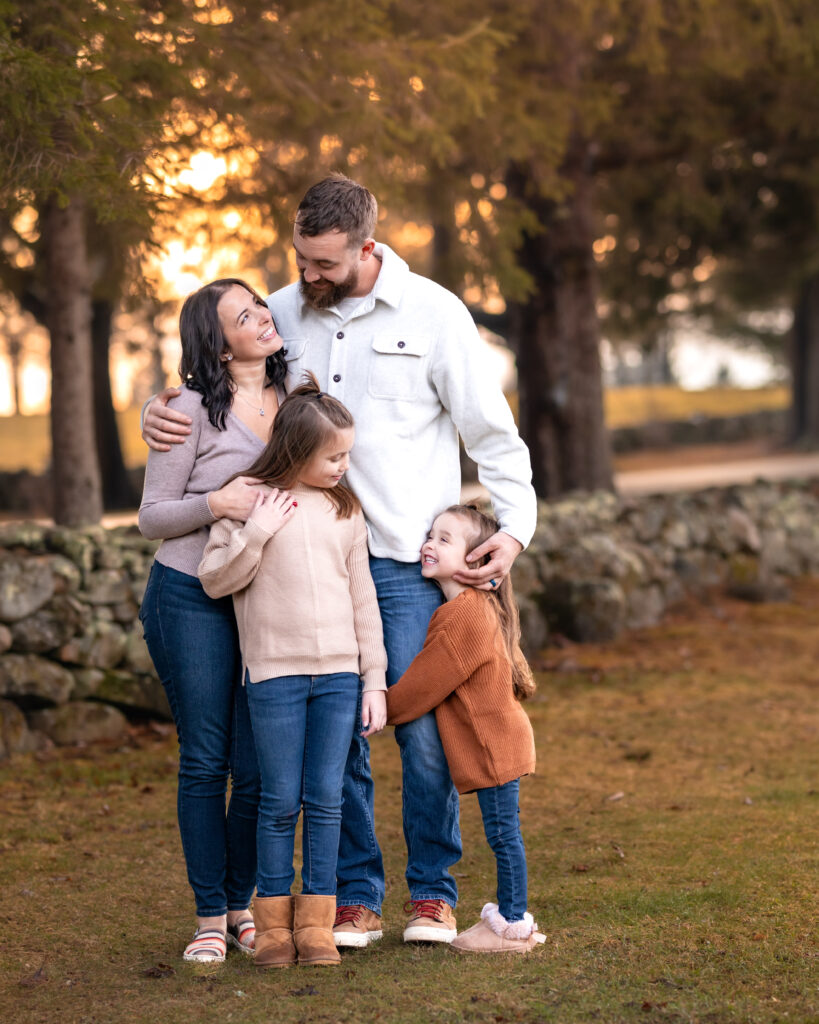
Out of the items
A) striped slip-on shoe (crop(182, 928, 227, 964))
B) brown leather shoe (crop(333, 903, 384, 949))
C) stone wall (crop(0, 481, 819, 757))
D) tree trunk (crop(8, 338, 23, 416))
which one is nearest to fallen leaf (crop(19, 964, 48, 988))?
striped slip-on shoe (crop(182, 928, 227, 964))

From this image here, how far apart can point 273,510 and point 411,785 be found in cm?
90

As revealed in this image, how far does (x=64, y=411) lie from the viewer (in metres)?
7.74

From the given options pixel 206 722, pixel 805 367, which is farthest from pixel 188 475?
pixel 805 367

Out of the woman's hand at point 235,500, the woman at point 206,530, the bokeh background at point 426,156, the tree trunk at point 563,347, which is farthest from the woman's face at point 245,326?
the tree trunk at point 563,347

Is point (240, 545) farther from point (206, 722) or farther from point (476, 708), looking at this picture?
point (476, 708)

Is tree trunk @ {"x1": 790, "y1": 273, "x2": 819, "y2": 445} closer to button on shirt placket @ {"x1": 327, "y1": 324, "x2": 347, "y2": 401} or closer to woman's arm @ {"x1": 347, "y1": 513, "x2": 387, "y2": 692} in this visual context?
button on shirt placket @ {"x1": 327, "y1": 324, "x2": 347, "y2": 401}

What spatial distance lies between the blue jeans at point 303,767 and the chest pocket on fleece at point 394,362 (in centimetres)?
80

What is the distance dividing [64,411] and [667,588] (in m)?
5.08

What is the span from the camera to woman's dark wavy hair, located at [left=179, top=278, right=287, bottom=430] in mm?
3230

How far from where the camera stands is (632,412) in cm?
3369

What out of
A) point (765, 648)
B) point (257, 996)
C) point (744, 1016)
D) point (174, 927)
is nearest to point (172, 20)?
point (174, 927)

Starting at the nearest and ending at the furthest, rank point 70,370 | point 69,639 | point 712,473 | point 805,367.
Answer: point 69,639 < point 70,370 < point 712,473 < point 805,367

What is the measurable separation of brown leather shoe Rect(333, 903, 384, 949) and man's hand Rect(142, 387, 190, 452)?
142cm

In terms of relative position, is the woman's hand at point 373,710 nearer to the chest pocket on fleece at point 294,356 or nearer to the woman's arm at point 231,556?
the woman's arm at point 231,556
